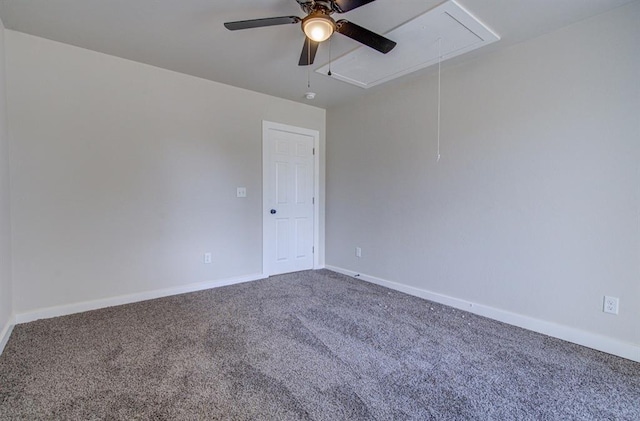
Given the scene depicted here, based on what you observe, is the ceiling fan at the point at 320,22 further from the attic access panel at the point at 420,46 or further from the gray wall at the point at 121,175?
the gray wall at the point at 121,175

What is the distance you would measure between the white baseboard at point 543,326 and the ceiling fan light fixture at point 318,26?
2711mm

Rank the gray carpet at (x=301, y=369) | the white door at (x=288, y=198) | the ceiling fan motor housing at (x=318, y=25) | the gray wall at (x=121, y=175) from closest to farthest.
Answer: the gray carpet at (x=301, y=369) < the ceiling fan motor housing at (x=318, y=25) < the gray wall at (x=121, y=175) < the white door at (x=288, y=198)

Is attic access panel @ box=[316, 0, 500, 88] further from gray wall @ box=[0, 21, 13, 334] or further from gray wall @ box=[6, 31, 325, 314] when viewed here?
gray wall @ box=[0, 21, 13, 334]

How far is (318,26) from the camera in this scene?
6.10 ft

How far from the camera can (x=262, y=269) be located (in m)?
3.97

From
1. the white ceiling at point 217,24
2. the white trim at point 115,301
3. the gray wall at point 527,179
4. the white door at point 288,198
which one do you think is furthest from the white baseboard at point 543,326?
the white ceiling at point 217,24

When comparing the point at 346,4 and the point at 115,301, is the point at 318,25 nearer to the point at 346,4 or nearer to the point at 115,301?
the point at 346,4

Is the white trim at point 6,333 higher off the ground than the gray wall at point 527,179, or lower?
lower

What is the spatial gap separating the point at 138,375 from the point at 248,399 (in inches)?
29.7

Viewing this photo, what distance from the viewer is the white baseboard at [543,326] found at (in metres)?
2.08

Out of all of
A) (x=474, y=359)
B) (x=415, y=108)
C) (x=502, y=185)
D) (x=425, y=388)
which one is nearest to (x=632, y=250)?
(x=502, y=185)

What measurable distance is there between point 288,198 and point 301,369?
2642 mm

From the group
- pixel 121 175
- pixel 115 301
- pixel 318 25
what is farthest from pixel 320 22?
pixel 115 301

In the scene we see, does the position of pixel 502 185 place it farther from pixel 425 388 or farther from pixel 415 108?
pixel 425 388
